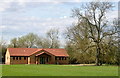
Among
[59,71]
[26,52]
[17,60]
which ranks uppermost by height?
[26,52]

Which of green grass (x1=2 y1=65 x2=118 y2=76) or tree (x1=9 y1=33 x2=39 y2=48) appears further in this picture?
tree (x1=9 y1=33 x2=39 y2=48)

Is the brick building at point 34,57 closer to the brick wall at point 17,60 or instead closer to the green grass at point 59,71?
the brick wall at point 17,60

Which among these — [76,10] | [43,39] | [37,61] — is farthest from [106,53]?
[43,39]

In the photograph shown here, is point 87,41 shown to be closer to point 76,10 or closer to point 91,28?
point 91,28

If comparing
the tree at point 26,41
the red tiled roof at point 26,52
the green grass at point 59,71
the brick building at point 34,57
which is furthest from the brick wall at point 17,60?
Result: the green grass at point 59,71

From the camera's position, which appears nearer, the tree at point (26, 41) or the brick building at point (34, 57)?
the brick building at point (34, 57)

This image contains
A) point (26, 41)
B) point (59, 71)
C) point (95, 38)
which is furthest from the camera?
point (26, 41)

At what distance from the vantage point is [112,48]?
5481cm

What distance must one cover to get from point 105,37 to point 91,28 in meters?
3.54

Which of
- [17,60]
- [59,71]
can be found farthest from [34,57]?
[59,71]

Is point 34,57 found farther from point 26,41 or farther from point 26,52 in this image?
point 26,41

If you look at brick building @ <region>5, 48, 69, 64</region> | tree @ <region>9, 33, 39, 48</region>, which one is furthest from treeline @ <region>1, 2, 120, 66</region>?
tree @ <region>9, 33, 39, 48</region>

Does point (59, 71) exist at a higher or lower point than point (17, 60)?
higher

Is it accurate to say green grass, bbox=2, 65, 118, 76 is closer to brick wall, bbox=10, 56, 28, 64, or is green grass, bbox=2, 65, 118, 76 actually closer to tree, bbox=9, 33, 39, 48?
brick wall, bbox=10, 56, 28, 64
